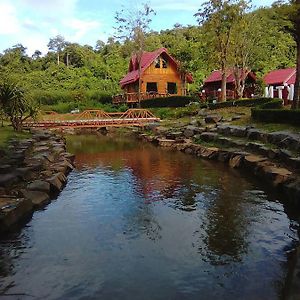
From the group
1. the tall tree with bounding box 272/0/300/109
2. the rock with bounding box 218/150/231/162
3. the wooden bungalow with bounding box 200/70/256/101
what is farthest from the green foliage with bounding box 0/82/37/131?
the wooden bungalow with bounding box 200/70/256/101

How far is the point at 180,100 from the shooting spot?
41156 millimetres

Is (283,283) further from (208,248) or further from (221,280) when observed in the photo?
(208,248)

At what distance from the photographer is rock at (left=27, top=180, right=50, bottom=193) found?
11.6 m

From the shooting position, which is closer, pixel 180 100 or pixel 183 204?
pixel 183 204

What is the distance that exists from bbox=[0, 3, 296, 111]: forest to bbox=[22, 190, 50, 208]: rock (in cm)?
1524

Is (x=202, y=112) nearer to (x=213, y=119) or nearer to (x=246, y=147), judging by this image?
(x=213, y=119)

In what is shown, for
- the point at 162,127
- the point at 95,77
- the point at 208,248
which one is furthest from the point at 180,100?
the point at 208,248

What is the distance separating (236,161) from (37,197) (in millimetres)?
9002

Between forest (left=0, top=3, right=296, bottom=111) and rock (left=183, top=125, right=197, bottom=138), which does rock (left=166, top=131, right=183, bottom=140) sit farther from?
forest (left=0, top=3, right=296, bottom=111)

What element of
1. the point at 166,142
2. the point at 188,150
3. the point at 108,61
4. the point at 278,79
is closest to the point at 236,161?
the point at 188,150

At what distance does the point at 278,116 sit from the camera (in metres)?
20.4

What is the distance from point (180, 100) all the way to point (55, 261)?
34.7 metres

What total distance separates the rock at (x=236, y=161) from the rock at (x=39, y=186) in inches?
322

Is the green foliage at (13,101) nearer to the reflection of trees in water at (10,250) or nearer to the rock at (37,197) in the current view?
the rock at (37,197)
